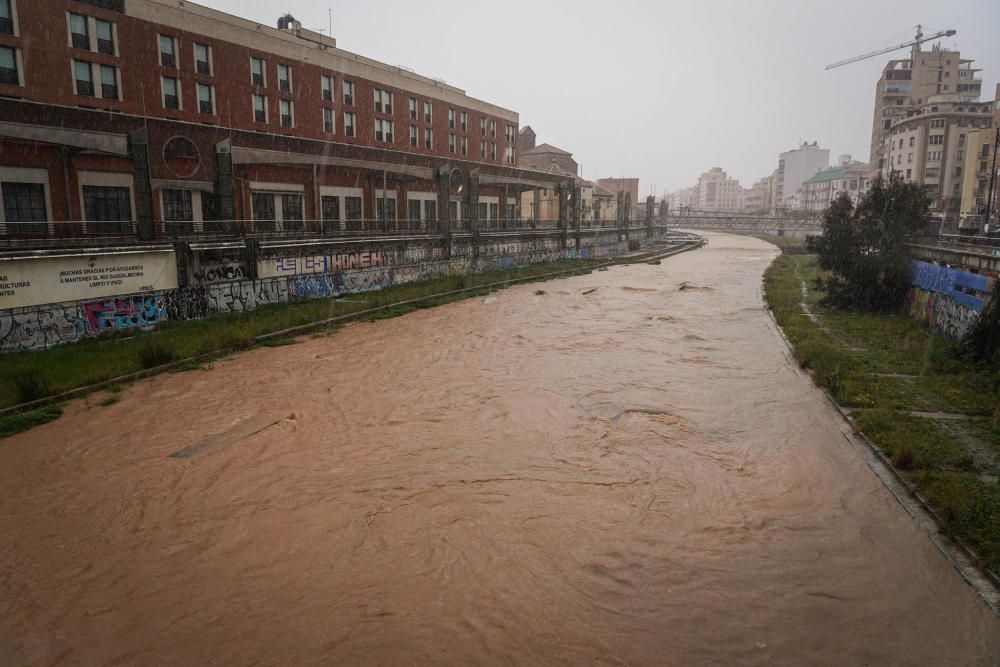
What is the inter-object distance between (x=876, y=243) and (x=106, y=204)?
3795 centimetres

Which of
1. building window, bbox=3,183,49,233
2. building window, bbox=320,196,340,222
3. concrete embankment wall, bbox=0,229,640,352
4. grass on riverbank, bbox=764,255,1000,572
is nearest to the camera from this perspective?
grass on riverbank, bbox=764,255,1000,572

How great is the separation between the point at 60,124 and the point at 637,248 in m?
59.2

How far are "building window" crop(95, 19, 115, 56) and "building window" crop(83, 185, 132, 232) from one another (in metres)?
10.0

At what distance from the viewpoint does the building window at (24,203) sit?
29.6 metres

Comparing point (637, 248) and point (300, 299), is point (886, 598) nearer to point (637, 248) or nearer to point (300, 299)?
point (300, 299)

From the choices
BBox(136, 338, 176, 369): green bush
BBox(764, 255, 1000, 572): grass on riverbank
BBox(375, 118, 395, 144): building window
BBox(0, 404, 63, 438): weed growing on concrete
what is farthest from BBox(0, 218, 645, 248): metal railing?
BBox(764, 255, 1000, 572): grass on riverbank

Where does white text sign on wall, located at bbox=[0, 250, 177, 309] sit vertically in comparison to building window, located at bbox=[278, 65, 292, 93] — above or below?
below

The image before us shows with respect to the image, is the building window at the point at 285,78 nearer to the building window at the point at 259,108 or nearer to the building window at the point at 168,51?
the building window at the point at 259,108

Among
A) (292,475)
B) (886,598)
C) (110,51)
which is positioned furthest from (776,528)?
(110,51)

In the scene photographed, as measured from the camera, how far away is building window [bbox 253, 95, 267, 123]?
44125 millimetres

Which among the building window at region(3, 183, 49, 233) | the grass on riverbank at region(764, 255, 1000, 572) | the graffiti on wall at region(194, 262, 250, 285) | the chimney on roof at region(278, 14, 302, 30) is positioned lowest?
the grass on riverbank at region(764, 255, 1000, 572)

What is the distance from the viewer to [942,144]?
268 feet

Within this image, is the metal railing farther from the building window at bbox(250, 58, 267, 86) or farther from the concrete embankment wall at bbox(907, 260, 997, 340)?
the concrete embankment wall at bbox(907, 260, 997, 340)

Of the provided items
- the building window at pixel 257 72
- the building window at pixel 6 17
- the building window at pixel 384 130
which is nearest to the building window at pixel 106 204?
the building window at pixel 6 17
